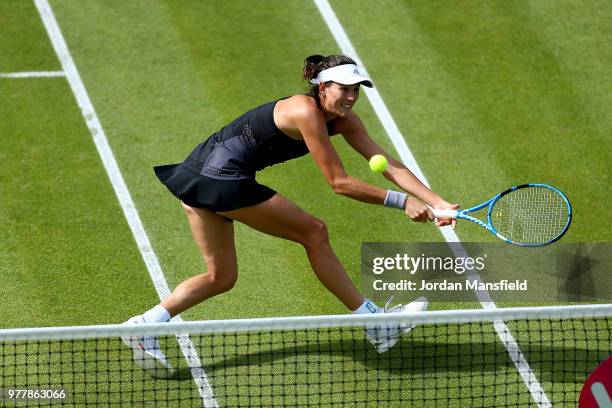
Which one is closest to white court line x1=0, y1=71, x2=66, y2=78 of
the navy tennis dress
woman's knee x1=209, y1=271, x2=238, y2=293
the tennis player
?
the tennis player

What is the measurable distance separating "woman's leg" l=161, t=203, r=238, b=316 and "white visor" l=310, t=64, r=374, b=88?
1314 millimetres

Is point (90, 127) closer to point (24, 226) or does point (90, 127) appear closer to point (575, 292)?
point (24, 226)

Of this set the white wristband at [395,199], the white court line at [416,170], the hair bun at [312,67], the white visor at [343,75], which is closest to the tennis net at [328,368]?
the white court line at [416,170]

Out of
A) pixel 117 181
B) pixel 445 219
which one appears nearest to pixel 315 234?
pixel 445 219

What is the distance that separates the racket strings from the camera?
8.72 m

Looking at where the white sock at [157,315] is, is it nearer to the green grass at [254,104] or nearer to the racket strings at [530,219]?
the green grass at [254,104]

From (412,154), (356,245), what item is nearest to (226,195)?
(356,245)

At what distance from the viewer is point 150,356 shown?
8.03 metres

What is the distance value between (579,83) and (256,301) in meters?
5.00

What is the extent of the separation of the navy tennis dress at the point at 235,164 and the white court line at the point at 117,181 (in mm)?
1241

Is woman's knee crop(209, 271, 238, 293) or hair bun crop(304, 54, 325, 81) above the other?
hair bun crop(304, 54, 325, 81)

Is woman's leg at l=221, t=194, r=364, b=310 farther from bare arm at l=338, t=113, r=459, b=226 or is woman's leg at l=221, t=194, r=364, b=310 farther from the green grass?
bare arm at l=338, t=113, r=459, b=226

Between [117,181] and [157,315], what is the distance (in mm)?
2607

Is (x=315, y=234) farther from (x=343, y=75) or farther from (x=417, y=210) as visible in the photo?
(x=343, y=75)
